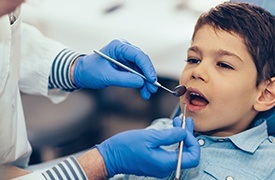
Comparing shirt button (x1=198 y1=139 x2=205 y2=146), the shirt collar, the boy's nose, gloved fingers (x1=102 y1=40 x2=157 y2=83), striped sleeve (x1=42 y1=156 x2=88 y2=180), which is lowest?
shirt button (x1=198 y1=139 x2=205 y2=146)

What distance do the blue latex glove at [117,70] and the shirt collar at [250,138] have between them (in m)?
0.24

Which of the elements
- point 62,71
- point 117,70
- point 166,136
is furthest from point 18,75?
point 166,136

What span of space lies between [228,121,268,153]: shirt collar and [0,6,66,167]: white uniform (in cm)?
55

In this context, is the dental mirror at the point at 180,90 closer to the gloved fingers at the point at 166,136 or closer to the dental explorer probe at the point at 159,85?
the dental explorer probe at the point at 159,85

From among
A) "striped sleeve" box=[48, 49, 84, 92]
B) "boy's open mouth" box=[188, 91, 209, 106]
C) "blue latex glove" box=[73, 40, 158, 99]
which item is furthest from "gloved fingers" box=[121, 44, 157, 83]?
"striped sleeve" box=[48, 49, 84, 92]

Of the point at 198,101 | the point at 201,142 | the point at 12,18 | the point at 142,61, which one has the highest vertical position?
the point at 12,18

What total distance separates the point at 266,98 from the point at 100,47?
0.88m

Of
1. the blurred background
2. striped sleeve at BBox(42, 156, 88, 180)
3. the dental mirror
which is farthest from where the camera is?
the blurred background

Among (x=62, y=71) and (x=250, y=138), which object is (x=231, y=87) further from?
(x=62, y=71)

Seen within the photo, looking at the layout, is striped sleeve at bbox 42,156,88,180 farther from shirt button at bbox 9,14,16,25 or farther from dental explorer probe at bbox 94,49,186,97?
shirt button at bbox 9,14,16,25

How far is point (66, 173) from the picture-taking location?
1054 millimetres

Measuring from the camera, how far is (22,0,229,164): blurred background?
179cm

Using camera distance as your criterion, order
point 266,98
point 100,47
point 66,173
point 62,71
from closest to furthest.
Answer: point 66,173
point 266,98
point 62,71
point 100,47

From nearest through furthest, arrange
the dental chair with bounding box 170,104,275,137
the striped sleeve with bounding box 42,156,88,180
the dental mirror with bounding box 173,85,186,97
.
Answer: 1. the striped sleeve with bounding box 42,156,88,180
2. the dental mirror with bounding box 173,85,186,97
3. the dental chair with bounding box 170,104,275,137
